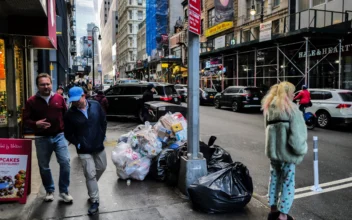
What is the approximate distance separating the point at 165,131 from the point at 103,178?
4.94ft

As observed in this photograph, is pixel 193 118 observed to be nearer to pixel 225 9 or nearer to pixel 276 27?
pixel 276 27

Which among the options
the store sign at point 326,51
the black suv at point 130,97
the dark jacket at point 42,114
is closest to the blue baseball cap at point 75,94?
the dark jacket at point 42,114

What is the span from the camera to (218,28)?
33.6 metres

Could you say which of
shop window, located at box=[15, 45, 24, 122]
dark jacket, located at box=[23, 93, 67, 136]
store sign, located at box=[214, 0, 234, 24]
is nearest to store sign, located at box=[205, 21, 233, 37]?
store sign, located at box=[214, 0, 234, 24]

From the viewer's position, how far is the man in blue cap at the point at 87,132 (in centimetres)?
446

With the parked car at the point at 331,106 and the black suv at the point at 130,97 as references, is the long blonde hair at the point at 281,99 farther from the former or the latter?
the black suv at the point at 130,97

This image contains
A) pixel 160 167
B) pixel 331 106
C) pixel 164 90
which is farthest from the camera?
pixel 164 90

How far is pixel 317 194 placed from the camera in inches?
217

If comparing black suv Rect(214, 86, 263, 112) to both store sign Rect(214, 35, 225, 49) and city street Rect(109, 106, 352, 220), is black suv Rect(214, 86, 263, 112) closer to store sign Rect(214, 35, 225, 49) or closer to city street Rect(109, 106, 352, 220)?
city street Rect(109, 106, 352, 220)

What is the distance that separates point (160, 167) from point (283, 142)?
2.62m

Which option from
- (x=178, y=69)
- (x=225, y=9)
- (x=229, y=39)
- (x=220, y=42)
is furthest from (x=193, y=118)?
(x=178, y=69)

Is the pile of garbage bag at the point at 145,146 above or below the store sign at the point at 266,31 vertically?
below

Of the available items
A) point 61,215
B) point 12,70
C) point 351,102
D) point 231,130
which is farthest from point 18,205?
point 351,102

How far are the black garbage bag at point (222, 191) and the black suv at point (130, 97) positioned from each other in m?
10.5
